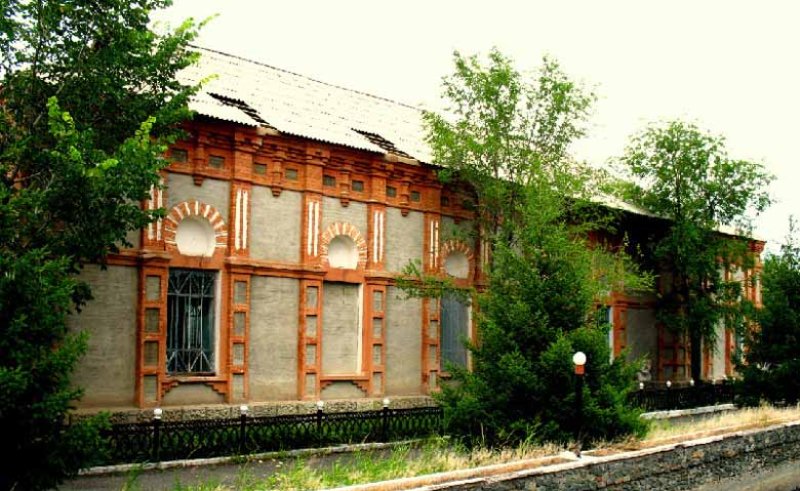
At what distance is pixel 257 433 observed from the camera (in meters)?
16.7

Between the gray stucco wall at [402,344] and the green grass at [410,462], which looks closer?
the green grass at [410,462]

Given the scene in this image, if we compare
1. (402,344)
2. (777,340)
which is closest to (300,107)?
(402,344)

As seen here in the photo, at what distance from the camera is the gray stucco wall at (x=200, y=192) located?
59.5 feet

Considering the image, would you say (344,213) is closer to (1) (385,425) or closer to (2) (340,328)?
(2) (340,328)

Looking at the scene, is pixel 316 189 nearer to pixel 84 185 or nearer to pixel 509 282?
pixel 509 282

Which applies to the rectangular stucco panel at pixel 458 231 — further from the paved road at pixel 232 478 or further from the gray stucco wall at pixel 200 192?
the paved road at pixel 232 478

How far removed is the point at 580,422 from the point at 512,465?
2.55 meters

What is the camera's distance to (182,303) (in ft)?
60.6

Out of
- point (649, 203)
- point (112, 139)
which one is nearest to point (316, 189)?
point (112, 139)

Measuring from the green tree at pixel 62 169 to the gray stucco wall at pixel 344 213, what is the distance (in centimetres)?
547

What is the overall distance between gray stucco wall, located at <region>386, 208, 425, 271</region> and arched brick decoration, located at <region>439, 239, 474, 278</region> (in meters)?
0.69

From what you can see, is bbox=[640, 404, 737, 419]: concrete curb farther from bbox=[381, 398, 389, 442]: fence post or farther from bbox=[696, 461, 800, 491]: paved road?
bbox=[381, 398, 389, 442]: fence post

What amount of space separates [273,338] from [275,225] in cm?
255

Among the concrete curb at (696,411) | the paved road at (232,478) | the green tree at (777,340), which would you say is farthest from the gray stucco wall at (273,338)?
the green tree at (777,340)
